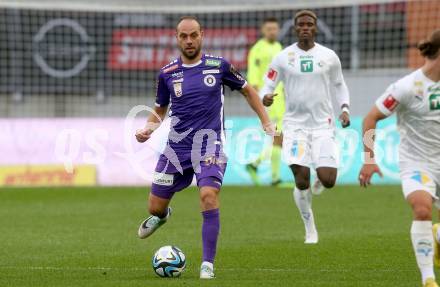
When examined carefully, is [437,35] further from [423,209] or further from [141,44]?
[141,44]

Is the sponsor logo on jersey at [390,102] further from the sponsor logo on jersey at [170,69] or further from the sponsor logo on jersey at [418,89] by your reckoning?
the sponsor logo on jersey at [170,69]

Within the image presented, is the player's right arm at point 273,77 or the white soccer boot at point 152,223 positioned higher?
the player's right arm at point 273,77

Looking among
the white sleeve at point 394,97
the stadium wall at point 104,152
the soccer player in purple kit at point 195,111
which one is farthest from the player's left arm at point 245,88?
the stadium wall at point 104,152

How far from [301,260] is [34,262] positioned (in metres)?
2.81

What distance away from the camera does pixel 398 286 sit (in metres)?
9.25

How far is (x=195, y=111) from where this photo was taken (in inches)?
422

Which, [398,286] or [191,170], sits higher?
[191,170]

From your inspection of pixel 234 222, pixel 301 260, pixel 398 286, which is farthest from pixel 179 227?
pixel 398 286

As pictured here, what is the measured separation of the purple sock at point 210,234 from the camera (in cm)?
999

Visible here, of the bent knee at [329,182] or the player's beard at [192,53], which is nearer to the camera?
the player's beard at [192,53]

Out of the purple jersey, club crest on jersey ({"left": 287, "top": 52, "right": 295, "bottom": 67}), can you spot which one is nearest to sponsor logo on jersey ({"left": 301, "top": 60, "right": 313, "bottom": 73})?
club crest on jersey ({"left": 287, "top": 52, "right": 295, "bottom": 67})

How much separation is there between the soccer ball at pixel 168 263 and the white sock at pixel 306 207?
3.29 metres

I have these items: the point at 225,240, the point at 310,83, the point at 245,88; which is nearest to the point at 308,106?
the point at 310,83

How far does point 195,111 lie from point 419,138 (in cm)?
248
